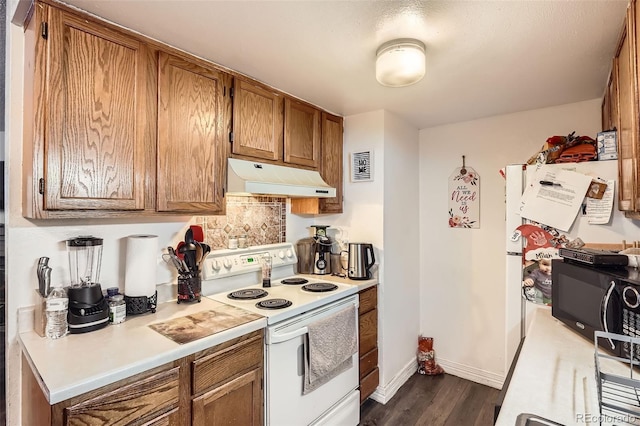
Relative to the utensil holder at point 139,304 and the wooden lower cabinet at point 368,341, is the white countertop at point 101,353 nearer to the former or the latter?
the utensil holder at point 139,304

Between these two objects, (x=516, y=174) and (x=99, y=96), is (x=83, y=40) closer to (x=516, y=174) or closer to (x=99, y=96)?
(x=99, y=96)

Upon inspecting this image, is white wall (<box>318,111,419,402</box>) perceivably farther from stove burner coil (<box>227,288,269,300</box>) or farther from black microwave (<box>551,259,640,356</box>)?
black microwave (<box>551,259,640,356</box>)

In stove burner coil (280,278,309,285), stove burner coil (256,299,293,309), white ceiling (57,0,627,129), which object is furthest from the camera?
stove burner coil (280,278,309,285)

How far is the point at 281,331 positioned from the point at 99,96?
136 centimetres

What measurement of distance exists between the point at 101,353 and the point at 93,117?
3.10 ft

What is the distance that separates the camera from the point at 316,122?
2490mm

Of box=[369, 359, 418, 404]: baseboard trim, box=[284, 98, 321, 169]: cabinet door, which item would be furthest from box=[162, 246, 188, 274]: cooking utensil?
box=[369, 359, 418, 404]: baseboard trim

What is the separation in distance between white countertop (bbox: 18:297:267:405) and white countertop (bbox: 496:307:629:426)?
3.56 ft

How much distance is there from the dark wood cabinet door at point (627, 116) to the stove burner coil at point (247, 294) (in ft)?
6.04

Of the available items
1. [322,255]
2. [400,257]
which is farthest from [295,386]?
[400,257]

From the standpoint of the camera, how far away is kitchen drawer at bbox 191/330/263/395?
1336 millimetres

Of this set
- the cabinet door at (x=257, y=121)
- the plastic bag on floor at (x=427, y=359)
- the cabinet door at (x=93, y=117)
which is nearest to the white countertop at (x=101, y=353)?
the cabinet door at (x=93, y=117)

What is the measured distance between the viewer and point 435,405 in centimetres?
246

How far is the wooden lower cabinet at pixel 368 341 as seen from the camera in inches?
91.3
